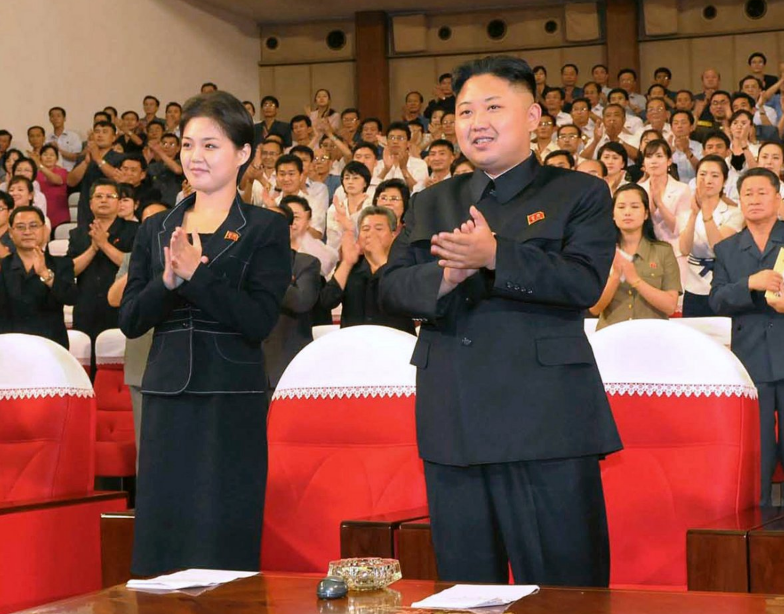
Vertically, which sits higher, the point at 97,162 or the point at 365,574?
the point at 97,162

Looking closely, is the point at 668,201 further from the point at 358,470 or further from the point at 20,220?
the point at 358,470

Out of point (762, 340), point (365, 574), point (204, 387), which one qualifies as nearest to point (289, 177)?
point (762, 340)

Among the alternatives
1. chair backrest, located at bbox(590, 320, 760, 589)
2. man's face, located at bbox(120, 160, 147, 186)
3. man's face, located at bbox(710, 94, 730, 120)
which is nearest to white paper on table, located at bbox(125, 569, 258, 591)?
chair backrest, located at bbox(590, 320, 760, 589)

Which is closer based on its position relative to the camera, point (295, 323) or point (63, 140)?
point (295, 323)

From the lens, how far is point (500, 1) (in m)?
13.0

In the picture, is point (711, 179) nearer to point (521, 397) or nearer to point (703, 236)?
point (703, 236)

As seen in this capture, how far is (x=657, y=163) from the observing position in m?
5.98

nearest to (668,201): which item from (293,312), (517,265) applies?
(293,312)

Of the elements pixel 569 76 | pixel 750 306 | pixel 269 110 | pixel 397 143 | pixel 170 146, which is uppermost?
pixel 569 76

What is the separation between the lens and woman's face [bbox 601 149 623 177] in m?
6.33

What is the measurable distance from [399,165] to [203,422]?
5.79 metres

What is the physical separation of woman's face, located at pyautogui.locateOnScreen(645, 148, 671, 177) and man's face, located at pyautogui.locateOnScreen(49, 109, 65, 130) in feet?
19.1

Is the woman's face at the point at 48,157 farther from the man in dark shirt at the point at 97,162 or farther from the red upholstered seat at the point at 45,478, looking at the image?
the red upholstered seat at the point at 45,478

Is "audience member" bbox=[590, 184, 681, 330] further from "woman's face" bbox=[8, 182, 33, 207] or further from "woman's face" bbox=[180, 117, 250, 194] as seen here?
"woman's face" bbox=[8, 182, 33, 207]
